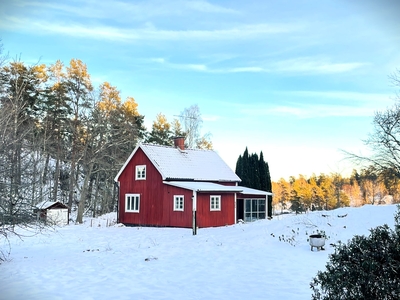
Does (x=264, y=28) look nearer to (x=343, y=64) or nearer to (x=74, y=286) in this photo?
(x=343, y=64)

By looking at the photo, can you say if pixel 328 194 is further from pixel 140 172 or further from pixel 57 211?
pixel 57 211

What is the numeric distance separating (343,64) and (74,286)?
33.0 ft

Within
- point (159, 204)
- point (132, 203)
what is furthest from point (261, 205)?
point (132, 203)

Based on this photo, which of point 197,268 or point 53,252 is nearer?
point 197,268

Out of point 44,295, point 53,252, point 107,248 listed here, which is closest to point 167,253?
point 107,248

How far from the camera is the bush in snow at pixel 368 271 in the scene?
3971 millimetres

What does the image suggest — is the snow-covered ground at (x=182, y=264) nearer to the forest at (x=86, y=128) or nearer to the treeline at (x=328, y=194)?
the forest at (x=86, y=128)

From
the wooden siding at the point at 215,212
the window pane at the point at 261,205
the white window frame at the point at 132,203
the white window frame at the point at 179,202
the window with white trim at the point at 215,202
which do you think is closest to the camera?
the wooden siding at the point at 215,212

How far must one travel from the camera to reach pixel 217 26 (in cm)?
1045

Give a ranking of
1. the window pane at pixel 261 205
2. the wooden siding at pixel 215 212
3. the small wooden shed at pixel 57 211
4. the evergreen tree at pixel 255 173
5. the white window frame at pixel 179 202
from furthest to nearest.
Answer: the evergreen tree at pixel 255 173 < the window pane at pixel 261 205 < the small wooden shed at pixel 57 211 < the white window frame at pixel 179 202 < the wooden siding at pixel 215 212

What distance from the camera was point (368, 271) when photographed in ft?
13.3

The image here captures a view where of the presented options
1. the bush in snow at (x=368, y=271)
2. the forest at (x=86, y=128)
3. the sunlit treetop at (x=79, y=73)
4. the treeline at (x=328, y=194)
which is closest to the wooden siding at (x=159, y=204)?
the forest at (x=86, y=128)

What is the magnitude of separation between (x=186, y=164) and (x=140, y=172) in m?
3.49

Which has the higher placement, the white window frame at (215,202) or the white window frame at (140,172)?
the white window frame at (140,172)
